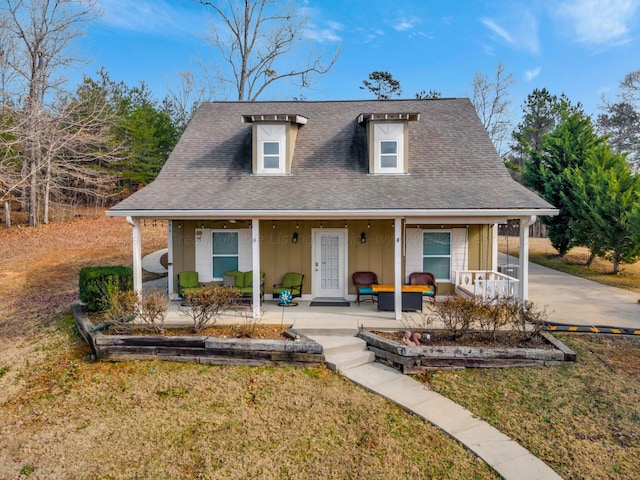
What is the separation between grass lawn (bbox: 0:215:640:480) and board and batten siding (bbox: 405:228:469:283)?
3721 mm

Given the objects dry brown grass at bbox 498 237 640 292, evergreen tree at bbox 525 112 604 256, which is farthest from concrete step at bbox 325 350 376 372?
evergreen tree at bbox 525 112 604 256

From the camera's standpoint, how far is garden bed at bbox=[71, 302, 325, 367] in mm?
7137

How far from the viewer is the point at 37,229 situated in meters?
22.6

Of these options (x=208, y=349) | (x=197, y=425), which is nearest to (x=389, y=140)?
(x=208, y=349)

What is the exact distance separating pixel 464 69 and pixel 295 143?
76.9 feet

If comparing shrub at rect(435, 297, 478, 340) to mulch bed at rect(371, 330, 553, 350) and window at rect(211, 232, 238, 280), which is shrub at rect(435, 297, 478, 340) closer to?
mulch bed at rect(371, 330, 553, 350)

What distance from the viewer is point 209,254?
37.7 feet

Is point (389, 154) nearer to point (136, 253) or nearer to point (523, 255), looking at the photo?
point (523, 255)

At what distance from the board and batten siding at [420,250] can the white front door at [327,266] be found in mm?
1932

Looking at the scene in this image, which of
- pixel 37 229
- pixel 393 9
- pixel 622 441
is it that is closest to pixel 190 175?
pixel 622 441

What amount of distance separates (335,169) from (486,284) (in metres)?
5.09

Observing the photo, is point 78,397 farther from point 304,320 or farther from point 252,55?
point 252,55

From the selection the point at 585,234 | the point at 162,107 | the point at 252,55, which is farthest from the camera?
the point at 162,107

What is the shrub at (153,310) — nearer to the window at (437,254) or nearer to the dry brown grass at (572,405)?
the dry brown grass at (572,405)
